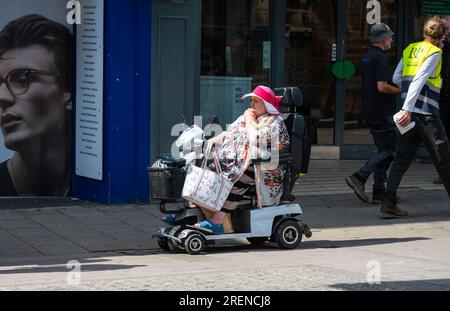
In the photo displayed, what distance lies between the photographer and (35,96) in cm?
1098

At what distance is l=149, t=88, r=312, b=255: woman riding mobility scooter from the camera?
850 cm

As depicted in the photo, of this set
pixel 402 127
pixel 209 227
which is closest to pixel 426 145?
pixel 402 127

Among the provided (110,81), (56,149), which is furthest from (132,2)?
(56,149)

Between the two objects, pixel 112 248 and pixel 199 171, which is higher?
pixel 199 171

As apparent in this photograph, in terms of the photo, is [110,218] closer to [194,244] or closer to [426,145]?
[194,244]

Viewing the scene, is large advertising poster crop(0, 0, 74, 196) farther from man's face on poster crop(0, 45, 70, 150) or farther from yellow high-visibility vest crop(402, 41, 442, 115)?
yellow high-visibility vest crop(402, 41, 442, 115)

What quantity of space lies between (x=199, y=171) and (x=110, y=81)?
101 inches

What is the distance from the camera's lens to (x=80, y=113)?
11.1 metres

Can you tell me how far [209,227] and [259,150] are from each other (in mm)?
819

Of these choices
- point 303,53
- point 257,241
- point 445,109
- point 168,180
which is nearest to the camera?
point 168,180

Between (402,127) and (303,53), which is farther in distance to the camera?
(303,53)

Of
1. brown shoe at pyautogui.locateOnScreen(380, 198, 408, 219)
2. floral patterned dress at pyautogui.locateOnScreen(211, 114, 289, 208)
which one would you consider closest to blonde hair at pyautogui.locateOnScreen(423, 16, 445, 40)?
brown shoe at pyautogui.locateOnScreen(380, 198, 408, 219)

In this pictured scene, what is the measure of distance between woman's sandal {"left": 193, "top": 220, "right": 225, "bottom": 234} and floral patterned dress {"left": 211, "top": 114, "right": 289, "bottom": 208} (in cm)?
44
